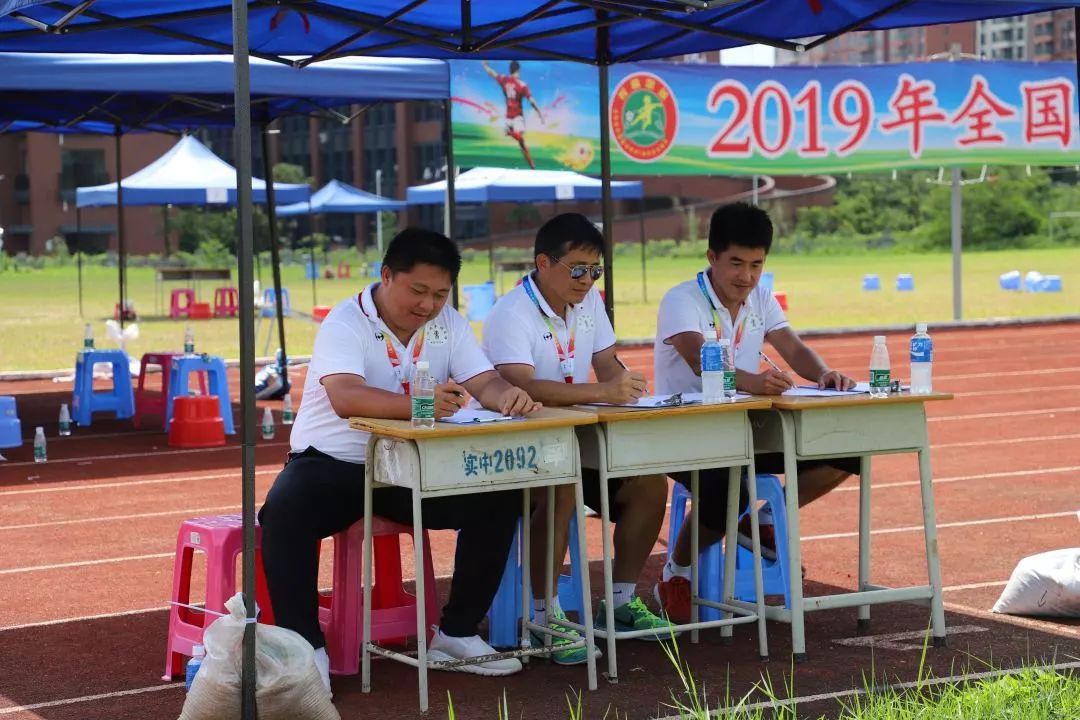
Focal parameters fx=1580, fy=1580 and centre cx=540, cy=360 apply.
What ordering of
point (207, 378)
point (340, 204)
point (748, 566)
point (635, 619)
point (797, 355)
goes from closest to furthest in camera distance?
point (635, 619), point (748, 566), point (797, 355), point (207, 378), point (340, 204)

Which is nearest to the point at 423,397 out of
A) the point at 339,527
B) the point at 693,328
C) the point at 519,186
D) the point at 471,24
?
the point at 339,527

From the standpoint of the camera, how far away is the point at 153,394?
14156mm

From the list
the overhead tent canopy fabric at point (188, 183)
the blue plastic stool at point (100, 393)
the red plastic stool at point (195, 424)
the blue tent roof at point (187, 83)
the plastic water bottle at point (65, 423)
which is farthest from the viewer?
the overhead tent canopy fabric at point (188, 183)

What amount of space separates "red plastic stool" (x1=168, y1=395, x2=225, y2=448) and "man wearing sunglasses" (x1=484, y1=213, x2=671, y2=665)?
21.6 ft

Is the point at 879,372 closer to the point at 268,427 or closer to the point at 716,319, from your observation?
the point at 716,319

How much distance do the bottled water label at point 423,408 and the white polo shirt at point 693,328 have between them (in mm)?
1593

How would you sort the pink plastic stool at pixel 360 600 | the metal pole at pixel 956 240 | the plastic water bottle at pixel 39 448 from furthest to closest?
the metal pole at pixel 956 240 < the plastic water bottle at pixel 39 448 < the pink plastic stool at pixel 360 600

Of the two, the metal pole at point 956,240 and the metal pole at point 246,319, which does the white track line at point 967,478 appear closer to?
the metal pole at point 246,319

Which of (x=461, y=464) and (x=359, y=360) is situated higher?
(x=359, y=360)

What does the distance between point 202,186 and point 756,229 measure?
1841cm

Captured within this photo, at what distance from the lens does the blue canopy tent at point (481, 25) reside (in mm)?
7102

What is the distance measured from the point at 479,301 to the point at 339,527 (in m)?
21.1

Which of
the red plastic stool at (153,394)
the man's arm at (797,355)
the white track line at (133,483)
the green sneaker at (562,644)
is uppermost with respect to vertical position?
the man's arm at (797,355)

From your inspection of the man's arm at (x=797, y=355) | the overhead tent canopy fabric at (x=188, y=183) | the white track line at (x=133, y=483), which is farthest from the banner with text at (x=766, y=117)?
the man's arm at (x=797, y=355)
